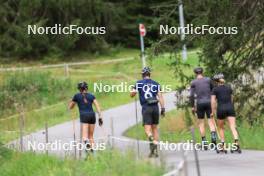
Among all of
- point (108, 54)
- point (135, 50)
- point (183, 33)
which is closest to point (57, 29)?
point (108, 54)

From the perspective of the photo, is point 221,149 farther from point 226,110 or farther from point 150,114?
point 150,114

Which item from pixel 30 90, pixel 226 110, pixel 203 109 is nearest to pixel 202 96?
pixel 203 109

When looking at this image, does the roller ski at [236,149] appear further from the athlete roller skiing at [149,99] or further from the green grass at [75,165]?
the green grass at [75,165]

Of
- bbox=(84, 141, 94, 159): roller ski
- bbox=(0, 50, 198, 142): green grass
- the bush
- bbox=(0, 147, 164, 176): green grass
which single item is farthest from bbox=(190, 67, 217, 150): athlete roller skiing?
the bush

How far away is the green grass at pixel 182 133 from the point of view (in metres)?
17.9

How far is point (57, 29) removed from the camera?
48.5 m

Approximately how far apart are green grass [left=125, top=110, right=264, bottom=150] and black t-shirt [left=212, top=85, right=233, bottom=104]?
1.40 m

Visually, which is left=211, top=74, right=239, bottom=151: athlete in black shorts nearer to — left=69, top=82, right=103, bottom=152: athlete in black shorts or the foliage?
the foliage

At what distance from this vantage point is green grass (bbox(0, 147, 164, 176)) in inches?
429

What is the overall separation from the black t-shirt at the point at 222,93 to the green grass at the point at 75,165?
372 centimetres

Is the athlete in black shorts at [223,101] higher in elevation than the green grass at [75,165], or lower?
higher

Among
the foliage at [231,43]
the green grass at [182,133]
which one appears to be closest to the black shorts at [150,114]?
the green grass at [182,133]

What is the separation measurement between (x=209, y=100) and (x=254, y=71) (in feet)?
8.50

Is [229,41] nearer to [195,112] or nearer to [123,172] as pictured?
[195,112]
